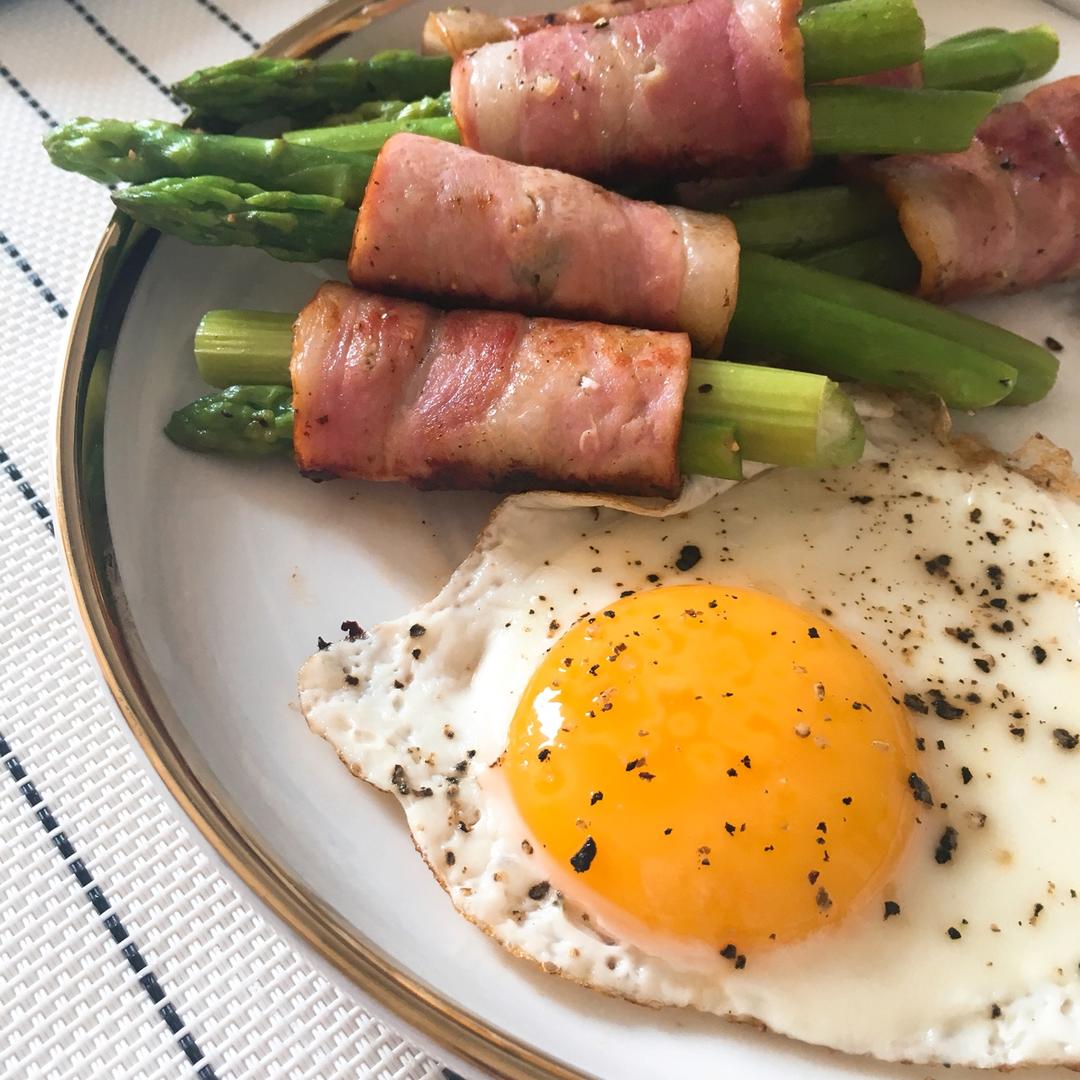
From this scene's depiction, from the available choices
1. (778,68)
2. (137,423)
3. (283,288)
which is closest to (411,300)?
(283,288)

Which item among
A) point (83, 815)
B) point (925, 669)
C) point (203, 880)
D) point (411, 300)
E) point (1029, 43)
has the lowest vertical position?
point (925, 669)

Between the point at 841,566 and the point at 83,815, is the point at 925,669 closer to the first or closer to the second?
the point at 841,566

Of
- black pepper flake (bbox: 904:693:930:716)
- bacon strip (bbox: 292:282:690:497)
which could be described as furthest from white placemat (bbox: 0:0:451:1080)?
black pepper flake (bbox: 904:693:930:716)

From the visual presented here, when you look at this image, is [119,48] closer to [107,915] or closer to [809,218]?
[809,218]

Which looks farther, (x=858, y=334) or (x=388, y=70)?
(x=388, y=70)

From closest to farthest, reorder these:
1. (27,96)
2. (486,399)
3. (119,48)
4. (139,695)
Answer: (139,695)
(486,399)
(27,96)
(119,48)

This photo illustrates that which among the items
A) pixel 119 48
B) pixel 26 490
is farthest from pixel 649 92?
pixel 119 48
